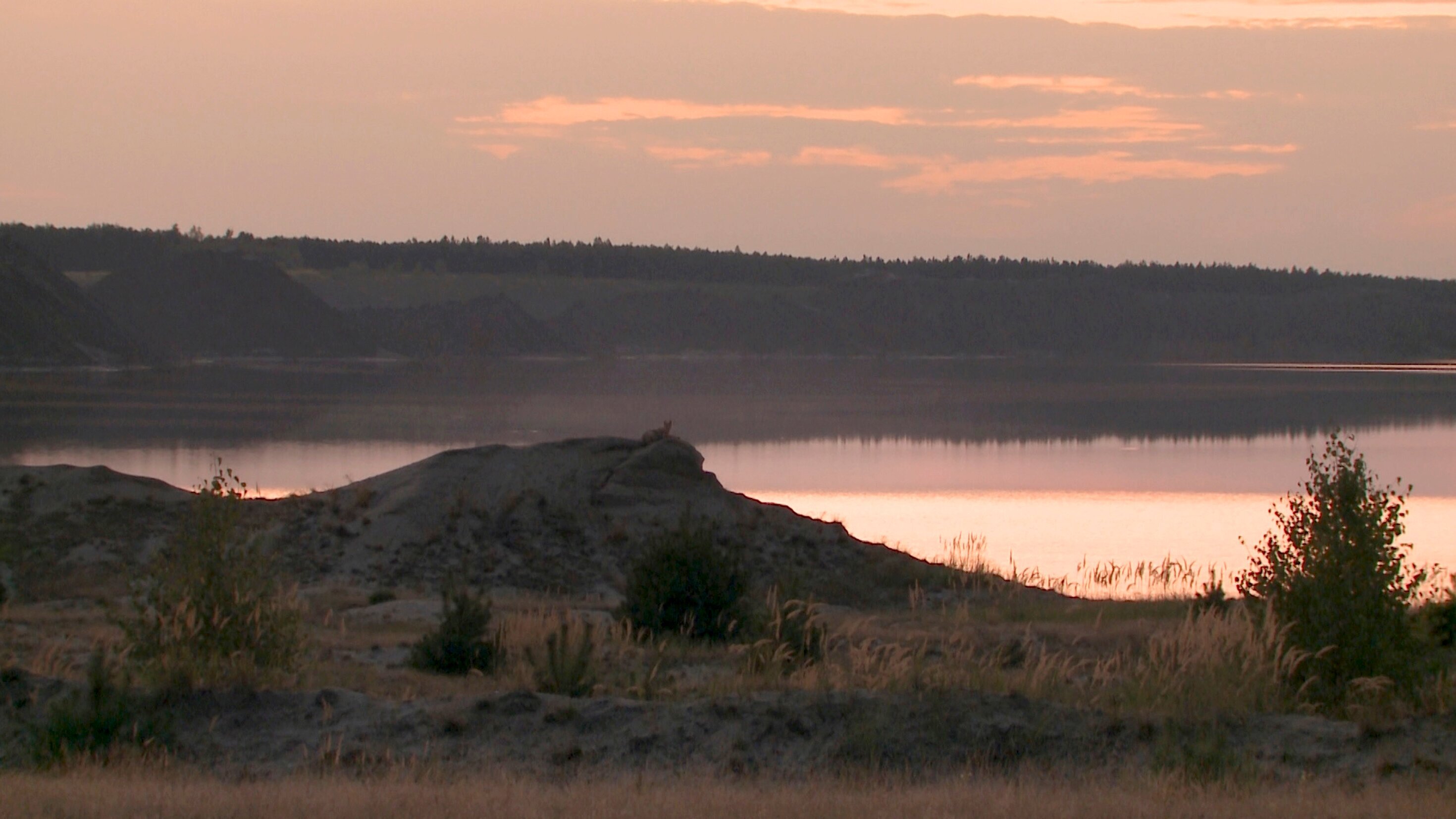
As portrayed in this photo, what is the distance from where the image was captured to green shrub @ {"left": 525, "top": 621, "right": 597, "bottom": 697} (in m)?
8.30

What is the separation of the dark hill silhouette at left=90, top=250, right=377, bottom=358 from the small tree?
83300 millimetres

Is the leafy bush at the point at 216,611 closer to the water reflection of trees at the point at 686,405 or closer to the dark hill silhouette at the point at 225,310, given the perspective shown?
the water reflection of trees at the point at 686,405

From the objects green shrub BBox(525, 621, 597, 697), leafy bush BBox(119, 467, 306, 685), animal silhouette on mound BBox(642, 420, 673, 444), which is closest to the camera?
leafy bush BBox(119, 467, 306, 685)

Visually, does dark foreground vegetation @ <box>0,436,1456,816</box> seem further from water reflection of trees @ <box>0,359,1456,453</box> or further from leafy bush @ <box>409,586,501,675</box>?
water reflection of trees @ <box>0,359,1456,453</box>

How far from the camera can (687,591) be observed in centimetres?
1165

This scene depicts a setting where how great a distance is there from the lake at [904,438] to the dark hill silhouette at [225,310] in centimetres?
2163

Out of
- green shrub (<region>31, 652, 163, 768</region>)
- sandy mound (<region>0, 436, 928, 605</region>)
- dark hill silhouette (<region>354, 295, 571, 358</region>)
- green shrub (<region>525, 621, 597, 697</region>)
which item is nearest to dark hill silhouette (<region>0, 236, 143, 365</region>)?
dark hill silhouette (<region>354, 295, 571, 358</region>)

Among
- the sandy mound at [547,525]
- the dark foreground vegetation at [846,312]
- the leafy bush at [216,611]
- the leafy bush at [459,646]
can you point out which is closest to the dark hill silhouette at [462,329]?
the dark foreground vegetation at [846,312]

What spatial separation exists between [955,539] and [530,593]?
7340 mm

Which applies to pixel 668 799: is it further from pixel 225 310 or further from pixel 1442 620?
pixel 225 310

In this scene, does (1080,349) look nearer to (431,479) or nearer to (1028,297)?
(1028,297)

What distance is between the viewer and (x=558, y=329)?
10806 cm

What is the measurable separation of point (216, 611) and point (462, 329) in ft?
307

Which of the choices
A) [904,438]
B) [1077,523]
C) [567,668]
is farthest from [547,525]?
[904,438]
